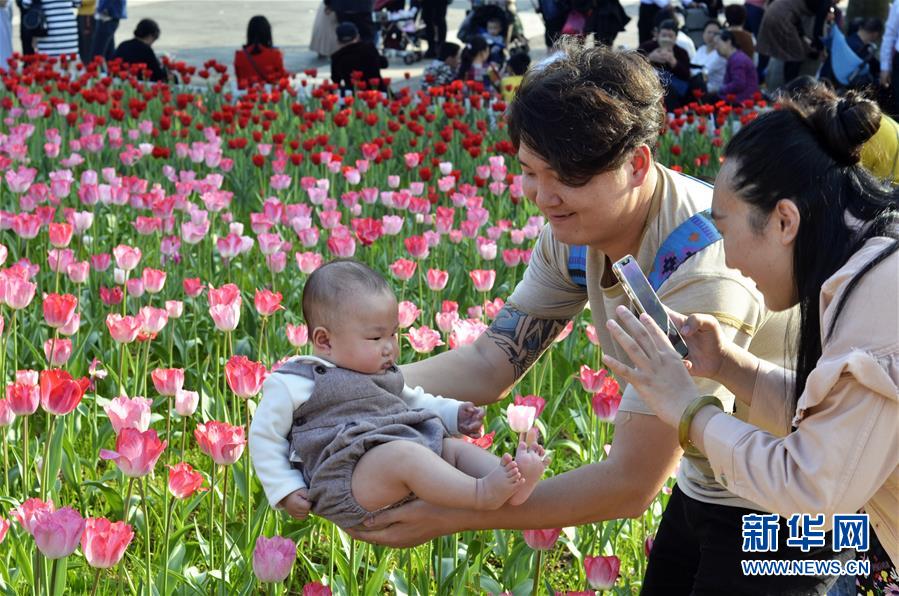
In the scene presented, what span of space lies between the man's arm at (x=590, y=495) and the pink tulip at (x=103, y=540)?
0.40 m

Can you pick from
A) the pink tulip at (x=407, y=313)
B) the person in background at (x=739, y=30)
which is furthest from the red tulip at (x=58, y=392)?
the person in background at (x=739, y=30)

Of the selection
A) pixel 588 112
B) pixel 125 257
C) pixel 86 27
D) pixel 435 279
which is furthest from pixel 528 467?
pixel 86 27

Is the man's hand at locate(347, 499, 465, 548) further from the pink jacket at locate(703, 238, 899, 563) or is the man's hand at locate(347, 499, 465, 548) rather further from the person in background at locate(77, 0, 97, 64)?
the person in background at locate(77, 0, 97, 64)

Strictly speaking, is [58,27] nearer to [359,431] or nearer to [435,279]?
[435,279]

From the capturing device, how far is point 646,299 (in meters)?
2.06

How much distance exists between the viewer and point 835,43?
10.9 meters

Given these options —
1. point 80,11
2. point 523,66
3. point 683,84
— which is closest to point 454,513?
point 683,84

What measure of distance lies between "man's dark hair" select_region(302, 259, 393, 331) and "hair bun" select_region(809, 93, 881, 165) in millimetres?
854

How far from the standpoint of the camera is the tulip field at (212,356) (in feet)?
8.43

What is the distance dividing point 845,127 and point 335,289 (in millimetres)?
950

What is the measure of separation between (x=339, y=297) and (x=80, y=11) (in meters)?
11.6

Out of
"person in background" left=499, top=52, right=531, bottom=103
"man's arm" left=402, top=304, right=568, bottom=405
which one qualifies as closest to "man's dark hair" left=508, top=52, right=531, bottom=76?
"person in background" left=499, top=52, right=531, bottom=103

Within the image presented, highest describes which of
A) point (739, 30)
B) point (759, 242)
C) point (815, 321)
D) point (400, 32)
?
point (759, 242)

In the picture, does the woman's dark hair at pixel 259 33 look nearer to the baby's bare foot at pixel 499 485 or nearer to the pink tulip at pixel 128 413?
the pink tulip at pixel 128 413
